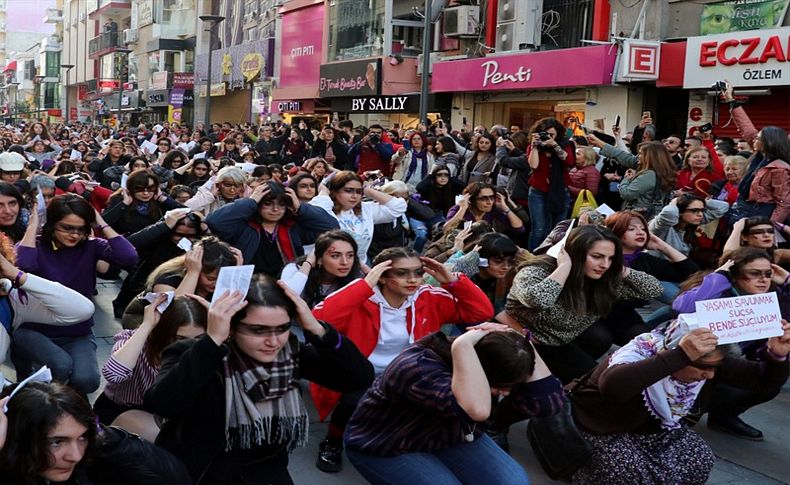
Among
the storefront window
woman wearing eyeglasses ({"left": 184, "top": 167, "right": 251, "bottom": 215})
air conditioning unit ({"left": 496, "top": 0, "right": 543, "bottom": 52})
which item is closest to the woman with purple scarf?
woman wearing eyeglasses ({"left": 184, "top": 167, "right": 251, "bottom": 215})

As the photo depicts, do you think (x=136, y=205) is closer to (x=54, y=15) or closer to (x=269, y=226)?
(x=269, y=226)

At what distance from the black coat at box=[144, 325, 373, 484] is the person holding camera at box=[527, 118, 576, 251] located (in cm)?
750

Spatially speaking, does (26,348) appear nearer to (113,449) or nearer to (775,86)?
(113,449)

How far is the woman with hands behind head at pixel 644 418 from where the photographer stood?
13.1 feet

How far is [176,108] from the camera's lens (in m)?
46.8

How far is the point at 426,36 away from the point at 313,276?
1344 cm

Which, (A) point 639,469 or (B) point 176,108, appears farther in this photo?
(B) point 176,108

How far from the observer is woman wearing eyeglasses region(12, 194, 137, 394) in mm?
5395

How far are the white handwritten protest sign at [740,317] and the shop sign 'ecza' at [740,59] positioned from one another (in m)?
11.2

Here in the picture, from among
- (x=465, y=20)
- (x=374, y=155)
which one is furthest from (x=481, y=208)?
A: (x=465, y=20)

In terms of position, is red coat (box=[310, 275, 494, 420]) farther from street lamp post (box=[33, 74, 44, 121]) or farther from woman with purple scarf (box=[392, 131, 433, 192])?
street lamp post (box=[33, 74, 44, 121])

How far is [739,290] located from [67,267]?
425 cm

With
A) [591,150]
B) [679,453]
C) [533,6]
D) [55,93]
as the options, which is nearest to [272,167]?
[591,150]

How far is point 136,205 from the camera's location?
883 centimetres
